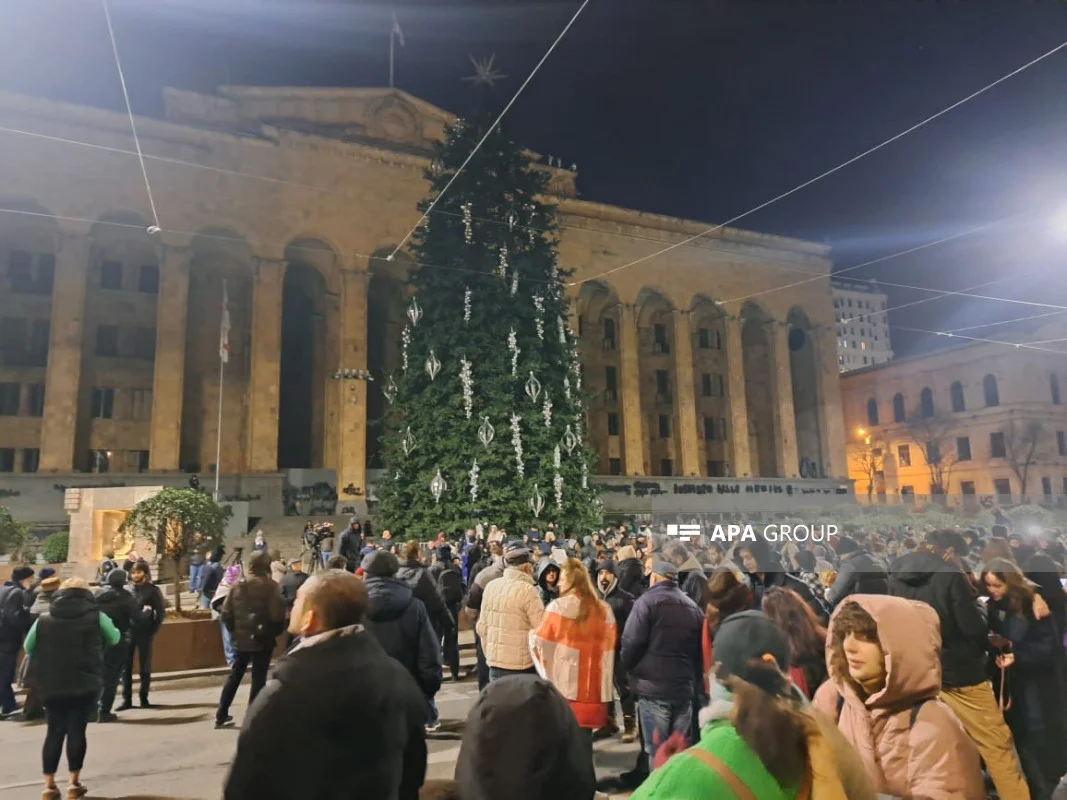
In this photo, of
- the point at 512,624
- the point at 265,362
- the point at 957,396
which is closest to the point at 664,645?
the point at 512,624

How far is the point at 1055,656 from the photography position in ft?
15.5

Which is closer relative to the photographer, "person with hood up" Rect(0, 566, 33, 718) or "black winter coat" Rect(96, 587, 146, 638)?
"black winter coat" Rect(96, 587, 146, 638)

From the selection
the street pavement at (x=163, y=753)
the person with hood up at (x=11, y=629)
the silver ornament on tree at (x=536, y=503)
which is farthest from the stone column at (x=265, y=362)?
the street pavement at (x=163, y=753)

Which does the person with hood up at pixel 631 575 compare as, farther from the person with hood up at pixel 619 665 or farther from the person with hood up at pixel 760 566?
the person with hood up at pixel 760 566

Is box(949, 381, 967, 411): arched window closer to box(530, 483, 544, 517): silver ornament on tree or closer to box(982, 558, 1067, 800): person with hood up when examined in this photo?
box(982, 558, 1067, 800): person with hood up

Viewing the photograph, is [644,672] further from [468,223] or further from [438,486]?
[468,223]

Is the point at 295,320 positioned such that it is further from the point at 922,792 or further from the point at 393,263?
the point at 922,792

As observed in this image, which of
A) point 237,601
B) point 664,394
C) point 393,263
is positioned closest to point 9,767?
point 237,601

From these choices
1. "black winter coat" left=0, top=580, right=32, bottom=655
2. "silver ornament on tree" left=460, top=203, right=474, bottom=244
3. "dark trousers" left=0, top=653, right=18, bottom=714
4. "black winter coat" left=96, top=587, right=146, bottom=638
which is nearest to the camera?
"black winter coat" left=96, top=587, right=146, bottom=638

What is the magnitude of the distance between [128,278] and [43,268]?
3.39m

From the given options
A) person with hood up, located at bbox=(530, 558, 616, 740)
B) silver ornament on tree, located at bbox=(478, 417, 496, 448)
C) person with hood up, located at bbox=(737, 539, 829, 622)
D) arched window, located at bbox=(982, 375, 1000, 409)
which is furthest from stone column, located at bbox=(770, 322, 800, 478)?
person with hood up, located at bbox=(530, 558, 616, 740)

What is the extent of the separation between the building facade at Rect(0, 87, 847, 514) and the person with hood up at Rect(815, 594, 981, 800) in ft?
100

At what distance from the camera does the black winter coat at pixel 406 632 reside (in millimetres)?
5031

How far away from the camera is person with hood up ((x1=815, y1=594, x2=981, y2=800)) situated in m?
2.33
